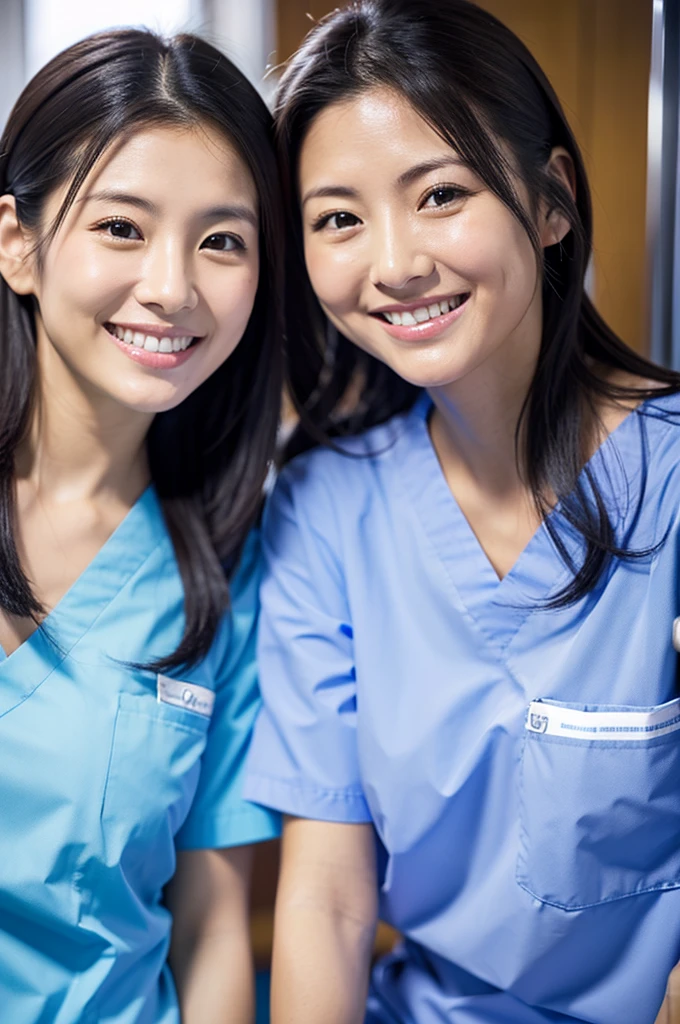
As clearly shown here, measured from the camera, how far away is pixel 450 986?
1.21 metres

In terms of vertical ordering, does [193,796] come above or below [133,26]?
below

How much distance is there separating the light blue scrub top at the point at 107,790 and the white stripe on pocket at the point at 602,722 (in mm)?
350

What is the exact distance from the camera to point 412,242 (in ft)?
3.52

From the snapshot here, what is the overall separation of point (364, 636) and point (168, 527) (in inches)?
10.2

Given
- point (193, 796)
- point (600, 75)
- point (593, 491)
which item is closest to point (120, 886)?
point (193, 796)

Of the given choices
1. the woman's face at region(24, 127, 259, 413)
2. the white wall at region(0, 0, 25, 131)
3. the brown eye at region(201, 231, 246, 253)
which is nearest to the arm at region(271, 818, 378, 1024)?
the woman's face at region(24, 127, 259, 413)

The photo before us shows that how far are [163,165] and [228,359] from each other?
0.29 meters

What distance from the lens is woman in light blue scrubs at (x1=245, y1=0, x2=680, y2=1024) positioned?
1.08 metres

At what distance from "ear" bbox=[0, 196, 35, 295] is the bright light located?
66 centimetres

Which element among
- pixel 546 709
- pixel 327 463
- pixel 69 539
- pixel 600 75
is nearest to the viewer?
pixel 546 709

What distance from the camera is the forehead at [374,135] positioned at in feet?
3.49

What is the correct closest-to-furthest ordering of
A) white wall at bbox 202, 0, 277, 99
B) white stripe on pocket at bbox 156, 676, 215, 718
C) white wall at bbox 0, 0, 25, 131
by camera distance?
1. white stripe on pocket at bbox 156, 676, 215, 718
2. white wall at bbox 0, 0, 25, 131
3. white wall at bbox 202, 0, 277, 99

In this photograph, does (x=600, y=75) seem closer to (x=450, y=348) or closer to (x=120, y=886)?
(x=450, y=348)

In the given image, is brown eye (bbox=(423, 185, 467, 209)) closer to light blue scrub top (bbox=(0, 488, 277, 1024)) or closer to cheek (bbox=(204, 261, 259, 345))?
cheek (bbox=(204, 261, 259, 345))
